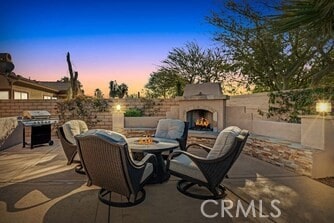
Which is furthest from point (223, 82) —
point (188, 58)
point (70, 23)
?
point (70, 23)

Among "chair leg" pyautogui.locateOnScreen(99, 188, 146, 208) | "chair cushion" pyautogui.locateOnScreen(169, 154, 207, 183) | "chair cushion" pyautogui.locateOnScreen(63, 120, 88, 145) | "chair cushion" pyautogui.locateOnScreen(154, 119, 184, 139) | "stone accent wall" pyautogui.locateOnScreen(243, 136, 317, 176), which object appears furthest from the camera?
"chair cushion" pyautogui.locateOnScreen(154, 119, 184, 139)

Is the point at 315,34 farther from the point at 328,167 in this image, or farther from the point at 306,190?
the point at 328,167

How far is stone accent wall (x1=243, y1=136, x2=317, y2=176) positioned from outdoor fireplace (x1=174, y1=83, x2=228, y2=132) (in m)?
1.79

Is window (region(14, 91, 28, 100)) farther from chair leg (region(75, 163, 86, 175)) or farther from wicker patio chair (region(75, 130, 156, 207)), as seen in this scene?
wicker patio chair (region(75, 130, 156, 207))

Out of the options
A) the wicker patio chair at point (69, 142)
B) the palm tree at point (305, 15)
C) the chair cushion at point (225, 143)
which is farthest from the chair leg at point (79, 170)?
the palm tree at point (305, 15)

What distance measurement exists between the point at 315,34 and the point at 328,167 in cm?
360

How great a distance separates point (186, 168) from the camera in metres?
3.98

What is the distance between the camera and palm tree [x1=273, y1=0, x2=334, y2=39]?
212 cm

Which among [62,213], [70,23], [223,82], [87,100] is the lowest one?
[62,213]

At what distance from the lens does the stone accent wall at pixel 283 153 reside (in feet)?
16.1

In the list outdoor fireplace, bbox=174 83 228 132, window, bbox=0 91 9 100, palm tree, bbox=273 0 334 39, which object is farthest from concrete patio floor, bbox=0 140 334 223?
window, bbox=0 91 9 100

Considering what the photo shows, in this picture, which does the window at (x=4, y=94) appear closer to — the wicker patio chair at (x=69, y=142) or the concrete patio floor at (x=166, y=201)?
the concrete patio floor at (x=166, y=201)

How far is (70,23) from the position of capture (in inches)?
340

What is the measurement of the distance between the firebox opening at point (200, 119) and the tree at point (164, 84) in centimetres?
677
